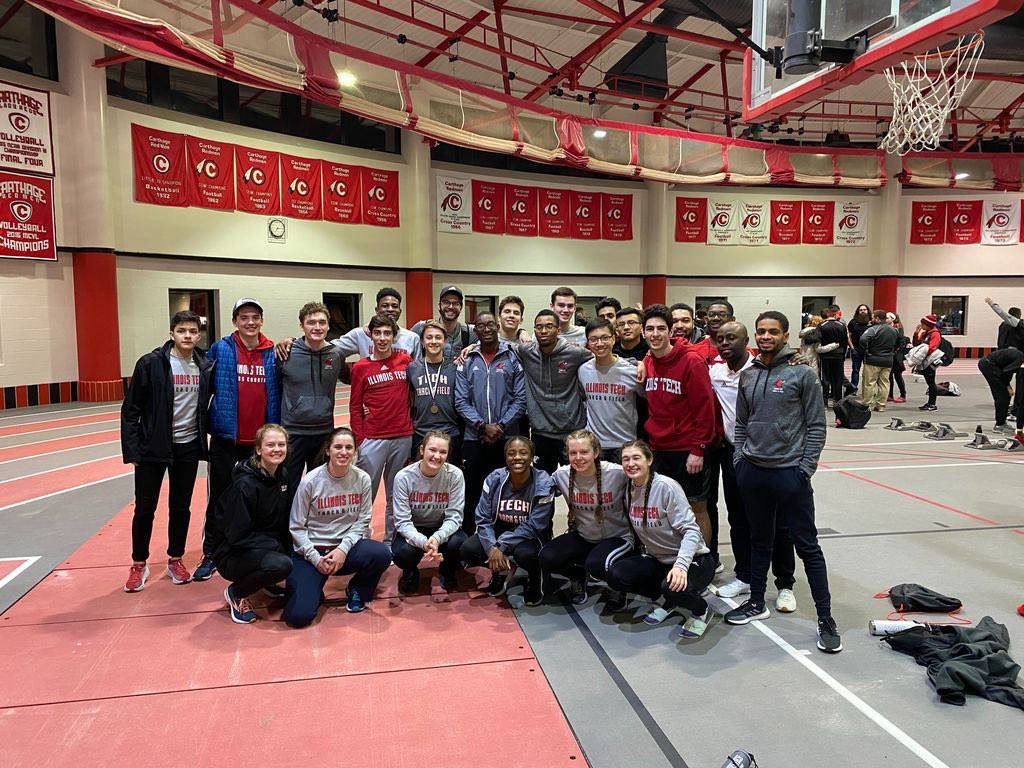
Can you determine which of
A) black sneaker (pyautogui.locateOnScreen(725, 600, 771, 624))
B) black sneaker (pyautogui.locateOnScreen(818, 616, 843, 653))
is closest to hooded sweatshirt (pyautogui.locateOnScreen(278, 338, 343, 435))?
black sneaker (pyautogui.locateOnScreen(725, 600, 771, 624))

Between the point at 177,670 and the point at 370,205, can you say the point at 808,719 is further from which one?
the point at 370,205

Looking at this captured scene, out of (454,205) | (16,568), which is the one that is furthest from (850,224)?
(16,568)

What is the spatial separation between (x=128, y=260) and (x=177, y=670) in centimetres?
1230

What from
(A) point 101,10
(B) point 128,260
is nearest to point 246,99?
(B) point 128,260

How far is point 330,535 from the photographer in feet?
15.0

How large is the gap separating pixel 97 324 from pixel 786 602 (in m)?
13.1

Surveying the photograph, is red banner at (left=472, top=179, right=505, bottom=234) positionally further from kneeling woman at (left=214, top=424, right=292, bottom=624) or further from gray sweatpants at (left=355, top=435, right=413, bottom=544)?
kneeling woman at (left=214, top=424, right=292, bottom=624)

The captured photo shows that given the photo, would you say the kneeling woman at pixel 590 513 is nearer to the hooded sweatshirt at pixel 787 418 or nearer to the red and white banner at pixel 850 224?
the hooded sweatshirt at pixel 787 418

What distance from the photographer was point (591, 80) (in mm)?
19766

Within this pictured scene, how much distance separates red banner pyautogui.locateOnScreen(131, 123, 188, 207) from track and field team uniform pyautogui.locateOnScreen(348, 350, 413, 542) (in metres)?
10.8

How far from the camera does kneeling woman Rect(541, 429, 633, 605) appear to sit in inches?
171

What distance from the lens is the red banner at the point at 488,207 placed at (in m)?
19.4

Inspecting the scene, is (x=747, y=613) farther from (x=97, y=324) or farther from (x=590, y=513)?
(x=97, y=324)

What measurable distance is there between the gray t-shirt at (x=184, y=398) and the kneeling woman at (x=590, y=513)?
251cm
